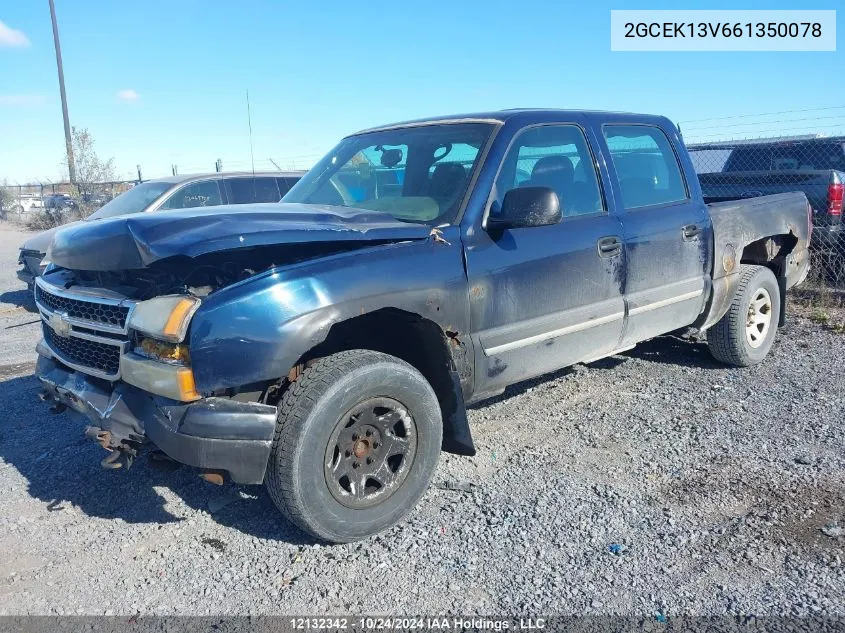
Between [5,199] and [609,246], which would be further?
[5,199]

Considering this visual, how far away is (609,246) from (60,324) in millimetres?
2959

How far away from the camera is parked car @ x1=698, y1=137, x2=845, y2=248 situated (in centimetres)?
799

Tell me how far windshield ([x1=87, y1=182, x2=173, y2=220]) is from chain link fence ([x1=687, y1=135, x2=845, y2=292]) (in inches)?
252

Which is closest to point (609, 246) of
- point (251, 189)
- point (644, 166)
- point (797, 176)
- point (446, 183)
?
point (644, 166)

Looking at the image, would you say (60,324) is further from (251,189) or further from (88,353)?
(251,189)

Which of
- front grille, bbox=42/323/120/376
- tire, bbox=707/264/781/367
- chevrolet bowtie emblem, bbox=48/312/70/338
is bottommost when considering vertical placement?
tire, bbox=707/264/781/367

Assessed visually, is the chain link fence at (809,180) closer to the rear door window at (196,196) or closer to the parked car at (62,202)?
the rear door window at (196,196)

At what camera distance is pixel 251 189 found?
9422mm

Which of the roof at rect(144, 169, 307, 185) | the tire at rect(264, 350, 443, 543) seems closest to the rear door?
the tire at rect(264, 350, 443, 543)

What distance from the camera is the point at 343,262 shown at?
9.95 ft

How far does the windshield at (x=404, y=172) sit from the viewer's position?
12.2 feet

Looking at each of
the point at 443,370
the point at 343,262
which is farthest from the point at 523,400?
the point at 343,262

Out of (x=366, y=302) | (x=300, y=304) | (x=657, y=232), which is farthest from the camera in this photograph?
(x=657, y=232)

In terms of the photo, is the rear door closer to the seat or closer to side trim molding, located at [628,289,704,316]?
side trim molding, located at [628,289,704,316]
